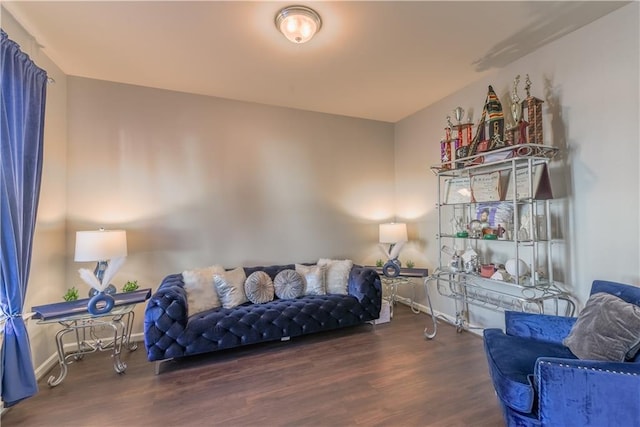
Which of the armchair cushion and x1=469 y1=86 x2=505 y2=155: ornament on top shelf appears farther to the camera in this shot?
x1=469 y1=86 x2=505 y2=155: ornament on top shelf

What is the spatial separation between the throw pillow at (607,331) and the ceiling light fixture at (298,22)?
2576mm

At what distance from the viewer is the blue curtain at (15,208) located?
1820mm

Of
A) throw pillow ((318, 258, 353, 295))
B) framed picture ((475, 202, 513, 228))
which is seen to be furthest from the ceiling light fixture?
throw pillow ((318, 258, 353, 295))

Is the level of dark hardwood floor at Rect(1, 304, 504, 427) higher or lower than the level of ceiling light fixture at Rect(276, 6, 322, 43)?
lower

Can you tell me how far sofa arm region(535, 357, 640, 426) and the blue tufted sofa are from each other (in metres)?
1.90

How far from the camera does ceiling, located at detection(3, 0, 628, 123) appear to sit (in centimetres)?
199

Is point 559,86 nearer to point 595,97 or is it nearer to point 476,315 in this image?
point 595,97

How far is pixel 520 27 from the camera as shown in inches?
87.6

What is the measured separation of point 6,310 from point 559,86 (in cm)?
451

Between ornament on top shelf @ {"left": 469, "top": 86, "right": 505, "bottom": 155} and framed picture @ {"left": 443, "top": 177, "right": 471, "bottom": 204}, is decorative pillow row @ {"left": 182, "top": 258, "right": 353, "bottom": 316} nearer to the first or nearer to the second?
framed picture @ {"left": 443, "top": 177, "right": 471, "bottom": 204}

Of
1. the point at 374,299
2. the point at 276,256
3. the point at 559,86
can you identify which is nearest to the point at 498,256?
the point at 374,299

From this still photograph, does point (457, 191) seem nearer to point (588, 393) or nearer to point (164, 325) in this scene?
point (588, 393)

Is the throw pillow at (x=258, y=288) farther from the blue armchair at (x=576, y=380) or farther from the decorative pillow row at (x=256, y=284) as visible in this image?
the blue armchair at (x=576, y=380)

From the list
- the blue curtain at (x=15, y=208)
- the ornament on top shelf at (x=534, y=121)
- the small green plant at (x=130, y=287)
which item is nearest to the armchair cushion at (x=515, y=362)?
the ornament on top shelf at (x=534, y=121)
